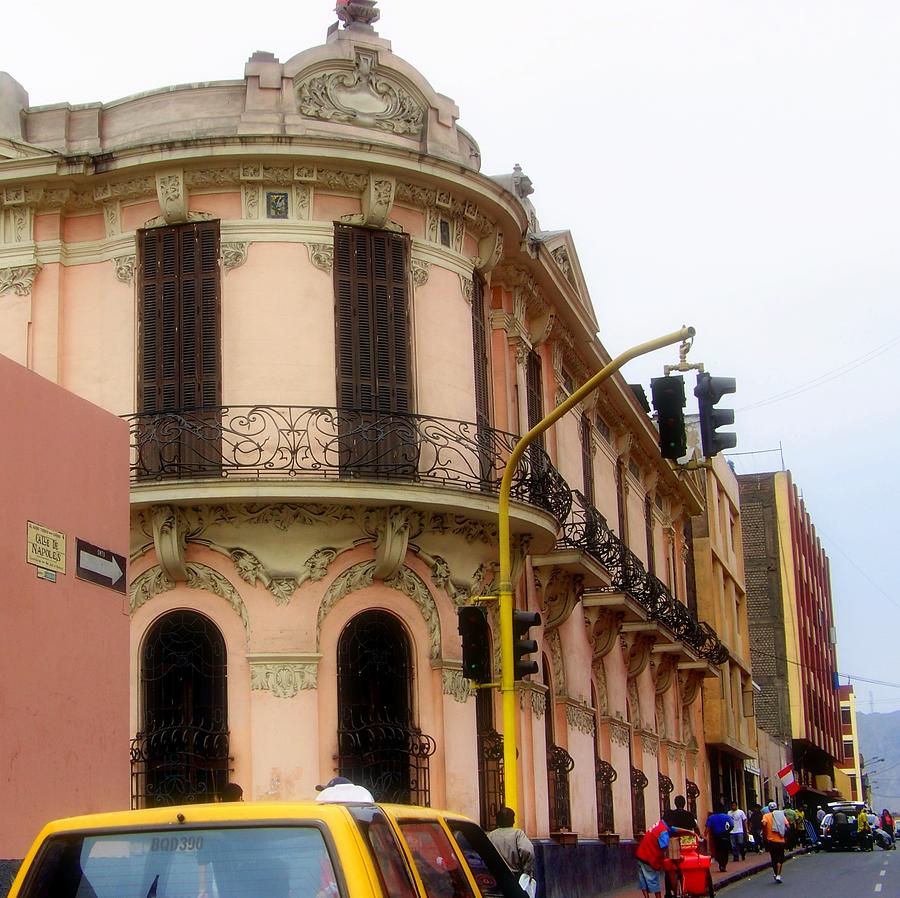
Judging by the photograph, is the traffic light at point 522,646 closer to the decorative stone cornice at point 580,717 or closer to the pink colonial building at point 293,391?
the pink colonial building at point 293,391

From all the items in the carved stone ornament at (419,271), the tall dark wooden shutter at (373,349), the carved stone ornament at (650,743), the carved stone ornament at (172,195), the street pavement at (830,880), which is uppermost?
the carved stone ornament at (172,195)

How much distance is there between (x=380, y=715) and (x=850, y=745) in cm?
11846

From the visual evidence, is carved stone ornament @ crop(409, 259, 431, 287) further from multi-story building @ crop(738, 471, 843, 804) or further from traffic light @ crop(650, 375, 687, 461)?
multi-story building @ crop(738, 471, 843, 804)

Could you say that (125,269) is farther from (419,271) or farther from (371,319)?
(419,271)

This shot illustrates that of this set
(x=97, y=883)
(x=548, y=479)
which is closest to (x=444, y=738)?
(x=548, y=479)

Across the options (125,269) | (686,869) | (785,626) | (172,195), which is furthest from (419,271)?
(785,626)

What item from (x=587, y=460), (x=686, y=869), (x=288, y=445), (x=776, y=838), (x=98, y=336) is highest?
(x=98, y=336)

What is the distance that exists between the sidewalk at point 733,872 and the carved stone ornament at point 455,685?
6.67m

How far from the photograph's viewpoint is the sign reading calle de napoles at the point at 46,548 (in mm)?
12414

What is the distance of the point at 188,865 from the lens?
6.20 meters

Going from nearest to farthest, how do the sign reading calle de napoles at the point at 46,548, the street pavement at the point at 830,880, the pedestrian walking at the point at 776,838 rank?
the sign reading calle de napoles at the point at 46,548
the street pavement at the point at 830,880
the pedestrian walking at the point at 776,838

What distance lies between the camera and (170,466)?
18703mm

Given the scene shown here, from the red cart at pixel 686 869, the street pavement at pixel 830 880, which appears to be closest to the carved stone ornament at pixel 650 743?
the street pavement at pixel 830 880

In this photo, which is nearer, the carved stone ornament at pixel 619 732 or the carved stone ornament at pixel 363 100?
the carved stone ornament at pixel 363 100
